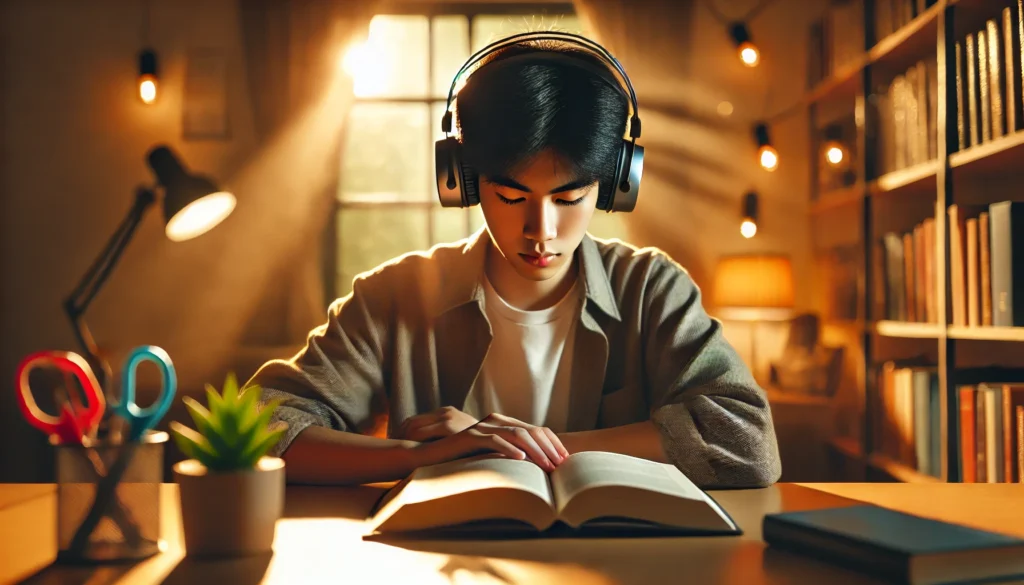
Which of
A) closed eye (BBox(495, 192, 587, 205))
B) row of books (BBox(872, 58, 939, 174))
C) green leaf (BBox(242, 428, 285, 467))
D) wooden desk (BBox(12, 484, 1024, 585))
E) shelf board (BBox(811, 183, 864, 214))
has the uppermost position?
row of books (BBox(872, 58, 939, 174))

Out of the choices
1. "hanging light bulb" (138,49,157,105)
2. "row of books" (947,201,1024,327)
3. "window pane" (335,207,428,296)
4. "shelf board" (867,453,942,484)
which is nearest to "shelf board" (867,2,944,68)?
"row of books" (947,201,1024,327)

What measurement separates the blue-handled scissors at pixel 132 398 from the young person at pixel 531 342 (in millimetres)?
403

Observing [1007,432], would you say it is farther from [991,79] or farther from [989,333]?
[991,79]

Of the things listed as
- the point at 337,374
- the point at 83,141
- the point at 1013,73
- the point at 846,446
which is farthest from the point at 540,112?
the point at 83,141

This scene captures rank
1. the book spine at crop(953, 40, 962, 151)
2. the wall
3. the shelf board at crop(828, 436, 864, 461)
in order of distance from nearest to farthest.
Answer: the book spine at crop(953, 40, 962, 151) → the shelf board at crop(828, 436, 864, 461) → the wall

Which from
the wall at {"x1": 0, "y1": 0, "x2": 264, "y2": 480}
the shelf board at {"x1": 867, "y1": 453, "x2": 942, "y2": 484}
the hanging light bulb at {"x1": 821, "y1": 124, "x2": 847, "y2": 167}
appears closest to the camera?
the shelf board at {"x1": 867, "y1": 453, "x2": 942, "y2": 484}

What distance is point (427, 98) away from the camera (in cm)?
389

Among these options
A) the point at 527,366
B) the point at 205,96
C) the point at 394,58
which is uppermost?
the point at 394,58

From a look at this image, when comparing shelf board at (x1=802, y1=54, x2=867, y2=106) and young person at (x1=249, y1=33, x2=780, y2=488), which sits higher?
shelf board at (x1=802, y1=54, x2=867, y2=106)

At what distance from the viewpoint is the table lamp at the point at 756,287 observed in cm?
325

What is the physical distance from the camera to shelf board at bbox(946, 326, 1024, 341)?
178cm

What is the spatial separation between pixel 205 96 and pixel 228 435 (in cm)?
340

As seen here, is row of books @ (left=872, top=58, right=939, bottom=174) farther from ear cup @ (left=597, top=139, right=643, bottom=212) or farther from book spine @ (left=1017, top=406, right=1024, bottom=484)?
ear cup @ (left=597, top=139, right=643, bottom=212)

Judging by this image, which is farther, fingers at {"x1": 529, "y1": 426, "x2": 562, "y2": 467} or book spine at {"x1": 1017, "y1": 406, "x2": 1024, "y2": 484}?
book spine at {"x1": 1017, "y1": 406, "x2": 1024, "y2": 484}
